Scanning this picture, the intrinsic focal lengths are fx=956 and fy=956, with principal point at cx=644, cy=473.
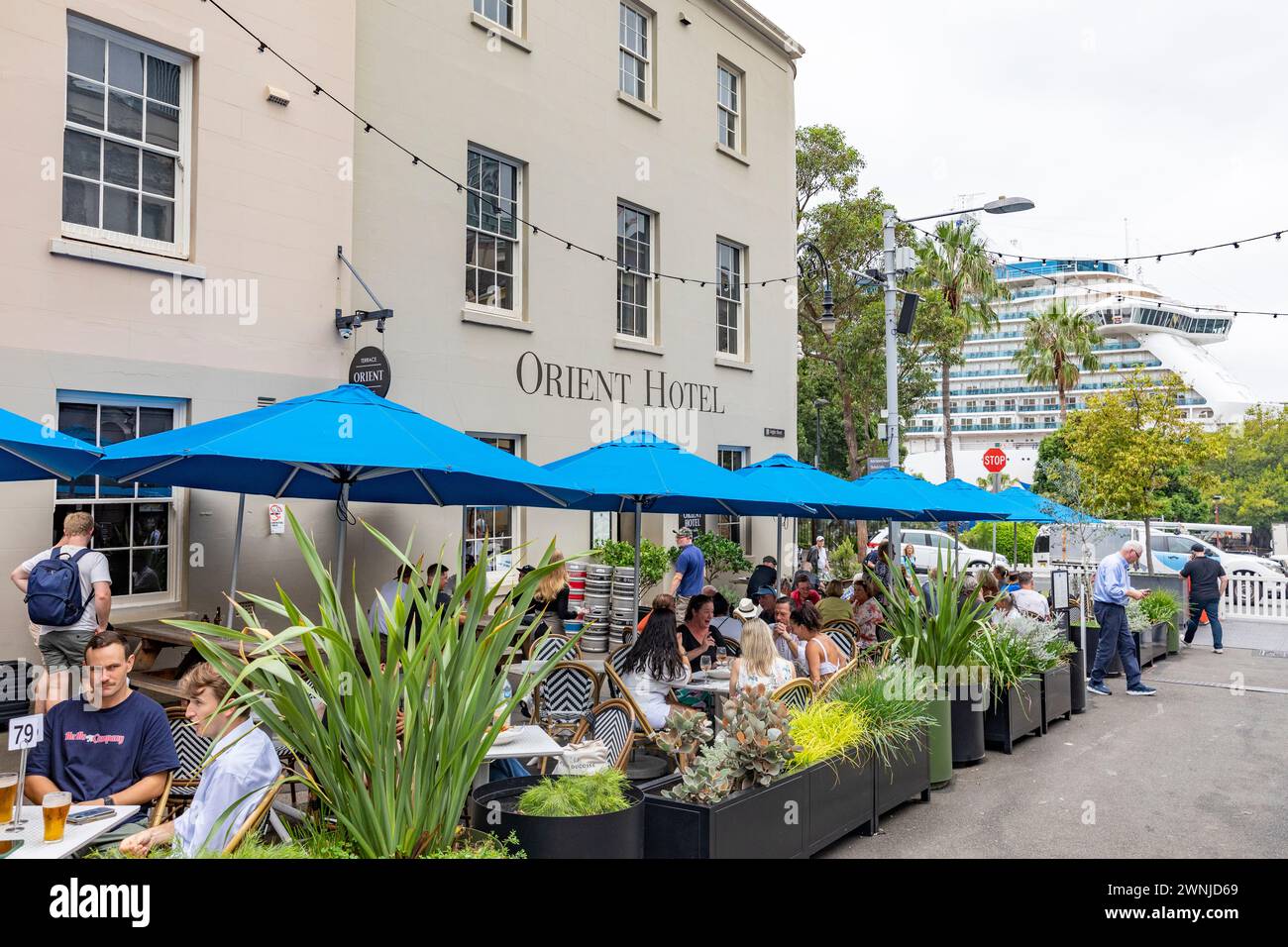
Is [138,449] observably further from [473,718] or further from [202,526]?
[473,718]

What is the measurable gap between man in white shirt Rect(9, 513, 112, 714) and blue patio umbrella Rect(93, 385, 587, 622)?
1.77ft

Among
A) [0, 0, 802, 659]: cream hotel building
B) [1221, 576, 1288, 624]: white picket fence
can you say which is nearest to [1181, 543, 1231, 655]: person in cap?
[1221, 576, 1288, 624]: white picket fence

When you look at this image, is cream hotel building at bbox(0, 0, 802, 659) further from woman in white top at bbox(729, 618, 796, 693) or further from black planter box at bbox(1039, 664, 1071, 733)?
black planter box at bbox(1039, 664, 1071, 733)

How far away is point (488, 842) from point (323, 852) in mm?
623

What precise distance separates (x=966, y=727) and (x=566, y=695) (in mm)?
3499

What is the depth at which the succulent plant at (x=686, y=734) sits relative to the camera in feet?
16.8

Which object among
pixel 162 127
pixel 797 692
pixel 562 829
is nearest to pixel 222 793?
pixel 562 829

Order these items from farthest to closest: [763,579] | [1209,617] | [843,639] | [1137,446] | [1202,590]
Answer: [1137,446], [1202,590], [1209,617], [763,579], [843,639]

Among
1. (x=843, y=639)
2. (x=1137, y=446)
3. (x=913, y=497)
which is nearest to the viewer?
(x=843, y=639)

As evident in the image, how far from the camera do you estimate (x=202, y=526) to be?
9023 millimetres

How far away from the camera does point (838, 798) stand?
19.1ft

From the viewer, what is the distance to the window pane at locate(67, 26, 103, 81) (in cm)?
827

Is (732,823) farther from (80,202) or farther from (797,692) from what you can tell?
(80,202)
